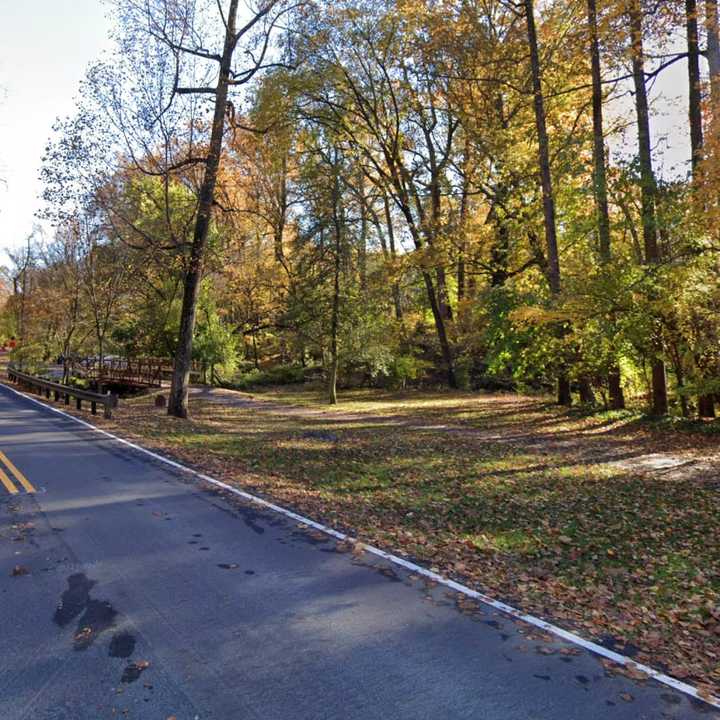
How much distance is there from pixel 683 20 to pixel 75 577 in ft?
57.7

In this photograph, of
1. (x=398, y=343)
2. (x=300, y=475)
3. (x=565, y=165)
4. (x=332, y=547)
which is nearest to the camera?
(x=332, y=547)

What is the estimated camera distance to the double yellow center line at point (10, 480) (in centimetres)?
862

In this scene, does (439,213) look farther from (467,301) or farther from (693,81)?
(693,81)

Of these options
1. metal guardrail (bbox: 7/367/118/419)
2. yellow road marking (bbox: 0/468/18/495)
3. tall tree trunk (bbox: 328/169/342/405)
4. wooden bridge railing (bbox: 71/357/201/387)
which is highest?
tall tree trunk (bbox: 328/169/342/405)

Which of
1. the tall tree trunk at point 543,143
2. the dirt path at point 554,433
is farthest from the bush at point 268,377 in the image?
the tall tree trunk at point 543,143

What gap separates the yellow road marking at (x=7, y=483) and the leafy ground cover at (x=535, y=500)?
3.16 m

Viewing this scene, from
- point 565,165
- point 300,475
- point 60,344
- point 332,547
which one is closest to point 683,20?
point 565,165

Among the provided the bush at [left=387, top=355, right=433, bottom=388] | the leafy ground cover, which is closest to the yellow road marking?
the leafy ground cover

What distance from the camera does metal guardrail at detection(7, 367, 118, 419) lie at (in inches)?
698

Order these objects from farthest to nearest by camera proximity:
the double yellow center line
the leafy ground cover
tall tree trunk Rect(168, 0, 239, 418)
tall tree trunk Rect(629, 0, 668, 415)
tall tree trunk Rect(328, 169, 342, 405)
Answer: tall tree trunk Rect(328, 169, 342, 405)
tall tree trunk Rect(168, 0, 239, 418)
tall tree trunk Rect(629, 0, 668, 415)
the double yellow center line
the leafy ground cover

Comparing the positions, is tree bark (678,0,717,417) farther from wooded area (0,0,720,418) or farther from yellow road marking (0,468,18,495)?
yellow road marking (0,468,18,495)

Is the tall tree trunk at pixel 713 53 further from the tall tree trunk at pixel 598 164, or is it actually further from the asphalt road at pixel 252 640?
the asphalt road at pixel 252 640

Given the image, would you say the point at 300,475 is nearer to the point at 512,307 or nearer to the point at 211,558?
the point at 211,558

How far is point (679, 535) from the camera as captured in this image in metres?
7.53
